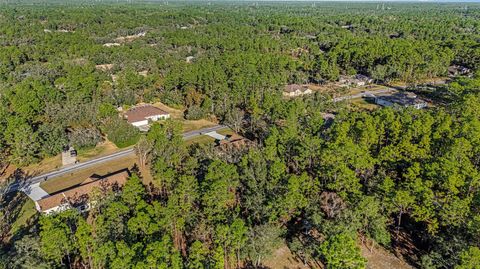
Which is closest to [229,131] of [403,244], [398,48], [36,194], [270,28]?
[36,194]

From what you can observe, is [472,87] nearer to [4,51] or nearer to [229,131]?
[229,131]

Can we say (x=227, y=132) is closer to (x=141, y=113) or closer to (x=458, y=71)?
(x=141, y=113)

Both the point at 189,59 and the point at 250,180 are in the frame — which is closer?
the point at 250,180

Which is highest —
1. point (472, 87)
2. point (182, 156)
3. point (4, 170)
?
point (472, 87)

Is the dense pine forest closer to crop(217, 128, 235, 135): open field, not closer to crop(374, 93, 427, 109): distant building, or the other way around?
crop(217, 128, 235, 135): open field

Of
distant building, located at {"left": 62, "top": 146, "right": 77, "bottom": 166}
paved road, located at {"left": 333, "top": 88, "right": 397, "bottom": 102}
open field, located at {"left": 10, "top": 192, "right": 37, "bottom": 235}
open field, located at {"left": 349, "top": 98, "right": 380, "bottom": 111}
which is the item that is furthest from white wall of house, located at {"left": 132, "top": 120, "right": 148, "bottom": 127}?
open field, located at {"left": 349, "top": 98, "right": 380, "bottom": 111}

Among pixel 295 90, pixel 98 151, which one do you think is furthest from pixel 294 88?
pixel 98 151

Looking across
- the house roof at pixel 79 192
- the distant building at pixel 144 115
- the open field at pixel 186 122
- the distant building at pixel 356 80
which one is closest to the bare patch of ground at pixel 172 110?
the open field at pixel 186 122

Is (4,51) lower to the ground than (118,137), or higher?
higher
